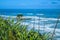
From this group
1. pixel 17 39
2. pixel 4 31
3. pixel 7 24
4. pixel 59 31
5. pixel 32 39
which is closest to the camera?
pixel 32 39

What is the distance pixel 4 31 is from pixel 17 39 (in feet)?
0.94

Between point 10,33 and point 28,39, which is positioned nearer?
point 28,39

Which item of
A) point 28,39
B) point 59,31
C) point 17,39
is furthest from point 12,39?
point 59,31

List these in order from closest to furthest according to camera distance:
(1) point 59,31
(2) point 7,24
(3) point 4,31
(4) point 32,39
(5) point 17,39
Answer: (4) point 32,39 < (5) point 17,39 < (3) point 4,31 < (2) point 7,24 < (1) point 59,31

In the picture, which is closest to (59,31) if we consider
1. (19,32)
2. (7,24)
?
(7,24)

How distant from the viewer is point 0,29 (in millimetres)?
3184

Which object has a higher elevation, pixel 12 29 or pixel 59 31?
pixel 12 29

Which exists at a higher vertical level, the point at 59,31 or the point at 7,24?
the point at 7,24

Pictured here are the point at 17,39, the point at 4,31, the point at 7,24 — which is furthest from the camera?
the point at 7,24

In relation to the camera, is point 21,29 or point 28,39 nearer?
point 28,39

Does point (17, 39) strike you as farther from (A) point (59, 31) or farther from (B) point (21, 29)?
(A) point (59, 31)

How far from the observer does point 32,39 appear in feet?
8.87

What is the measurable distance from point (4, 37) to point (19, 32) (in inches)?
8.0

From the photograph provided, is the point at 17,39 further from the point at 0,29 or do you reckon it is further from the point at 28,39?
the point at 0,29
